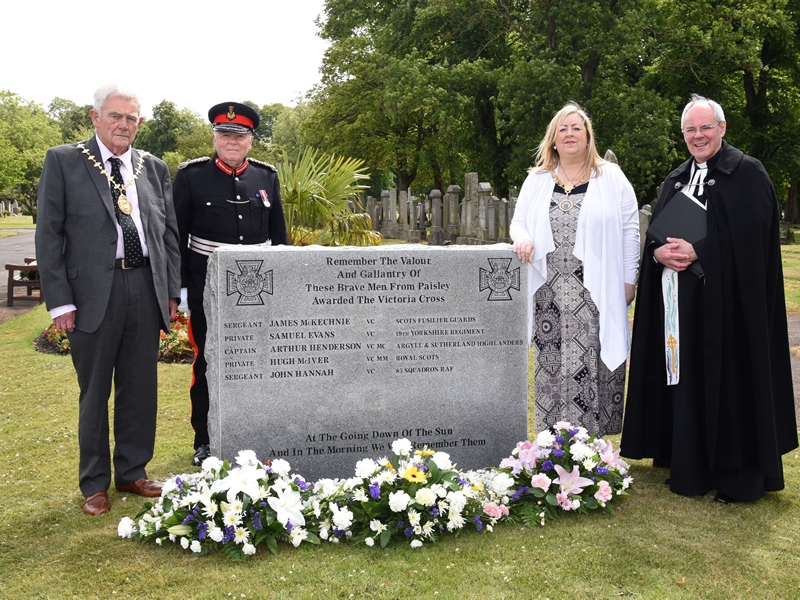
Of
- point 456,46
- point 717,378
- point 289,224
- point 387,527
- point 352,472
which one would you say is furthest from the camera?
point 456,46

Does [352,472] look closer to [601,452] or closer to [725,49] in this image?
[601,452]

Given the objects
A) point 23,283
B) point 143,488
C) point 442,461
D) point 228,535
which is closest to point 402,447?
point 442,461

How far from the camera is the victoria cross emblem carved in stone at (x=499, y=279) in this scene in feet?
16.2

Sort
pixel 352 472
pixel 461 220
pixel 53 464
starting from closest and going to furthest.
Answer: pixel 352 472, pixel 53 464, pixel 461 220

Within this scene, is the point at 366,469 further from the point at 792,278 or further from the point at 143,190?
the point at 792,278

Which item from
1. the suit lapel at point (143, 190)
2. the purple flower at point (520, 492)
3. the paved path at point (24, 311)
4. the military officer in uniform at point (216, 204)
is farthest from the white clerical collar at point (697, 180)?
the suit lapel at point (143, 190)

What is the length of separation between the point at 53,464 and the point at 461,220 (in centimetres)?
1712

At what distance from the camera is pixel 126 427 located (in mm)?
4781

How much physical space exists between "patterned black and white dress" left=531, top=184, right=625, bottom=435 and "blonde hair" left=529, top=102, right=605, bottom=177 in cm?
14

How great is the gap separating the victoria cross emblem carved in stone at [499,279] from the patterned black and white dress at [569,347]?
0.23 meters

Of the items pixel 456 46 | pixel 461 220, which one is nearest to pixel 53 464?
pixel 461 220

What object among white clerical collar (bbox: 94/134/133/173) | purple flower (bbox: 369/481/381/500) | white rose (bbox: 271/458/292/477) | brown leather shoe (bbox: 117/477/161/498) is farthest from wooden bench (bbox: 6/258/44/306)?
purple flower (bbox: 369/481/381/500)

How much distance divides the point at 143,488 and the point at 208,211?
185 cm

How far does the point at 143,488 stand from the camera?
15.7 feet
